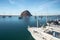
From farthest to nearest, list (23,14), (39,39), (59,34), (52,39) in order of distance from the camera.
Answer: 1. (23,14)
2. (59,34)
3. (39,39)
4. (52,39)

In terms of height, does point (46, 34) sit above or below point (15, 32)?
above

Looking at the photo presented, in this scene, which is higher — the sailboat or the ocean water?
the sailboat

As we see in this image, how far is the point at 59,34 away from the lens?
1184 inches

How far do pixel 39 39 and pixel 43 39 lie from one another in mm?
1309

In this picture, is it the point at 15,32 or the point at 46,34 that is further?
the point at 15,32

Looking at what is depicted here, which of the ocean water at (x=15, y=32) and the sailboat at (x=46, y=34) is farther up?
the sailboat at (x=46, y=34)

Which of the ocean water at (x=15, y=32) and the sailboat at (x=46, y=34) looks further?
the ocean water at (x=15, y=32)

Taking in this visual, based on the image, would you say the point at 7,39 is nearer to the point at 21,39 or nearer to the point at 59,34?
the point at 21,39

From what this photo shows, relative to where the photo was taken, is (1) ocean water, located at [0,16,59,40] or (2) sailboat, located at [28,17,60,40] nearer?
(2) sailboat, located at [28,17,60,40]

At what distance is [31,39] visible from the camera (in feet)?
101

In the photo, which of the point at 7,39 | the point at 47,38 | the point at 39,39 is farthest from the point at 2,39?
the point at 47,38

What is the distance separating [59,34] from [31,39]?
249 inches

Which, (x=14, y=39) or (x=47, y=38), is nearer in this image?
(x=47, y=38)

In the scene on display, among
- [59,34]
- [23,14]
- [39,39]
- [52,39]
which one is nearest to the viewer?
[52,39]
